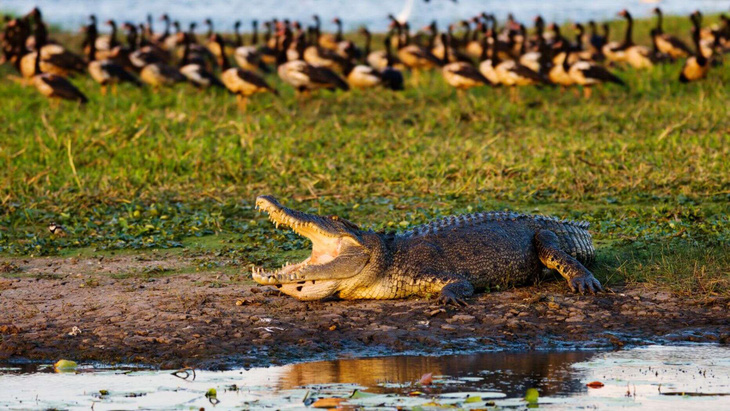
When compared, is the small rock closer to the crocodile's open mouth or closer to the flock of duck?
the crocodile's open mouth

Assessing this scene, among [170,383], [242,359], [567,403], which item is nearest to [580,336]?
→ [567,403]

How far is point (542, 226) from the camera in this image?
23.7 feet

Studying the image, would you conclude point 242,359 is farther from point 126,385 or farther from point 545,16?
point 545,16

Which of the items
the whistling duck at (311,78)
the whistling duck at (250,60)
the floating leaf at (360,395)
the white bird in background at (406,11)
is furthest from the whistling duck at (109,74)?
the white bird in background at (406,11)

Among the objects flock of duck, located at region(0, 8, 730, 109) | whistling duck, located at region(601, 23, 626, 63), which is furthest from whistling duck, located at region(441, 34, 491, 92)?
whistling duck, located at region(601, 23, 626, 63)

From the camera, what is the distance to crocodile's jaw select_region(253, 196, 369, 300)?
6355 mm

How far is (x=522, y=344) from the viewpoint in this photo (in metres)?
5.73

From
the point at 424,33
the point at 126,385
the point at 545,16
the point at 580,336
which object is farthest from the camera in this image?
the point at 545,16

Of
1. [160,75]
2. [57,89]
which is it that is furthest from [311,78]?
[57,89]

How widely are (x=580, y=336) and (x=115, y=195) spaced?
17.1 feet

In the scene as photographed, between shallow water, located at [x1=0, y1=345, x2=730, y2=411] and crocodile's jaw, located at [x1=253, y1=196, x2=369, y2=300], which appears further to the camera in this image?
crocodile's jaw, located at [x1=253, y1=196, x2=369, y2=300]

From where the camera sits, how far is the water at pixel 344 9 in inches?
Answer: 1255

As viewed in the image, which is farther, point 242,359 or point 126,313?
point 126,313

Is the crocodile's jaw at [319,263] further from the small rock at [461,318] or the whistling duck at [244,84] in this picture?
the whistling duck at [244,84]
